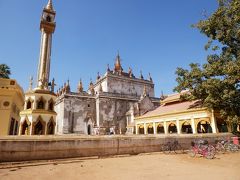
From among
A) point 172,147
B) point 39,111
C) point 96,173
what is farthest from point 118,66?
point 96,173

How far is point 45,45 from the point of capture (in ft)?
72.8

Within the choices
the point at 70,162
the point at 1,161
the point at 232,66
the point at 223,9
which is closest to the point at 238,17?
the point at 223,9

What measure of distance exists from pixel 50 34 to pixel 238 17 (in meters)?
21.6

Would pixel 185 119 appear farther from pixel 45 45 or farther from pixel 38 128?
pixel 45 45

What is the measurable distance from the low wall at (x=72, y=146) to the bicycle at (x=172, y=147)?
1.00 ft

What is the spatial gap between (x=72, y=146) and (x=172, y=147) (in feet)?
24.0

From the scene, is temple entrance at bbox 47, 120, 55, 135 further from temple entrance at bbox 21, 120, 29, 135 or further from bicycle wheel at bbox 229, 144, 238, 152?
bicycle wheel at bbox 229, 144, 238, 152

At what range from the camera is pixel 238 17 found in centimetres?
1586

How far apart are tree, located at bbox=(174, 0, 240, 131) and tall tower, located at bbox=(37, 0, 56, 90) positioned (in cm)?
1518

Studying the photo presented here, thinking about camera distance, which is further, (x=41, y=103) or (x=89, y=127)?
(x=89, y=127)

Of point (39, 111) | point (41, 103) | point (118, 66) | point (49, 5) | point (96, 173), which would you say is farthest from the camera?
point (118, 66)

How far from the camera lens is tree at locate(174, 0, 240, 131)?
50.7 feet

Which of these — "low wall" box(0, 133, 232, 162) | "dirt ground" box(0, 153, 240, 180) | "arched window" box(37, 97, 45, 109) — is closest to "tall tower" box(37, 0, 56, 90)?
"arched window" box(37, 97, 45, 109)

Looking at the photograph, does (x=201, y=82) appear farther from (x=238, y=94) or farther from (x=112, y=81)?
(x=112, y=81)
